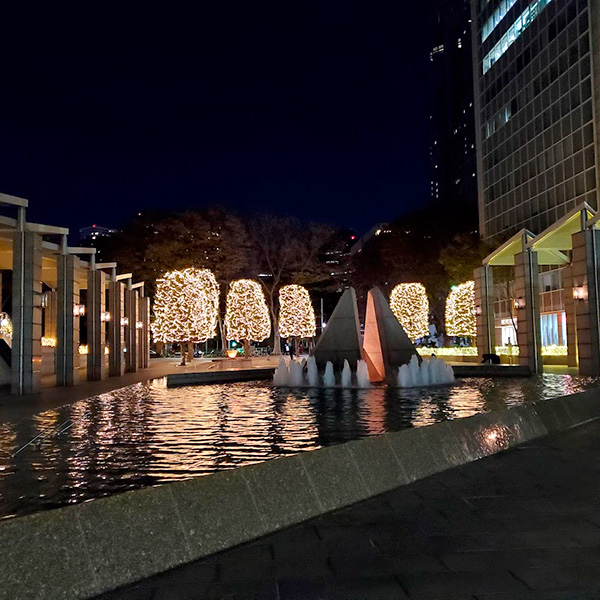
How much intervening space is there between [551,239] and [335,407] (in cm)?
1550

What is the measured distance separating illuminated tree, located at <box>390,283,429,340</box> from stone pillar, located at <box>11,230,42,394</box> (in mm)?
29811

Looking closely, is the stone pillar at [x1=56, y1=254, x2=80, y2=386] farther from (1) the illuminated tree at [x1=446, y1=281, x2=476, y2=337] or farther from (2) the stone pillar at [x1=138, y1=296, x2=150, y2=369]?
Answer: (1) the illuminated tree at [x1=446, y1=281, x2=476, y2=337]

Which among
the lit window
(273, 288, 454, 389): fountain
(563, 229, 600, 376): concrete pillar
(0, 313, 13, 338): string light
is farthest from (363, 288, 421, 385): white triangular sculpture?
the lit window

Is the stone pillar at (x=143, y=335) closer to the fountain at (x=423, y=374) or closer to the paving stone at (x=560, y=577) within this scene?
the fountain at (x=423, y=374)

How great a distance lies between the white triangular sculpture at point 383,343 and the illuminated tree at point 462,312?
19.3 metres

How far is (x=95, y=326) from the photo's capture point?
24.3 metres

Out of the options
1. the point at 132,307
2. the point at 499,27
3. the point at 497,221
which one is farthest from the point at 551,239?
the point at 499,27

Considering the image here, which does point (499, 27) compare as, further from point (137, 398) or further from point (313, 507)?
point (313, 507)

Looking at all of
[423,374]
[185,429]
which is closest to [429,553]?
[185,429]

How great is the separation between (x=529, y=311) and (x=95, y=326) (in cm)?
1644

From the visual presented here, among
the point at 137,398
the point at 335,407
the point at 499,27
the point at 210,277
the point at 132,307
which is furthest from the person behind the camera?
the point at 499,27

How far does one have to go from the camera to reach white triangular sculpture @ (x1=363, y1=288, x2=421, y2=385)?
19000 millimetres

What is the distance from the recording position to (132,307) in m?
32.0

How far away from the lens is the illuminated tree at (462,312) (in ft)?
127
